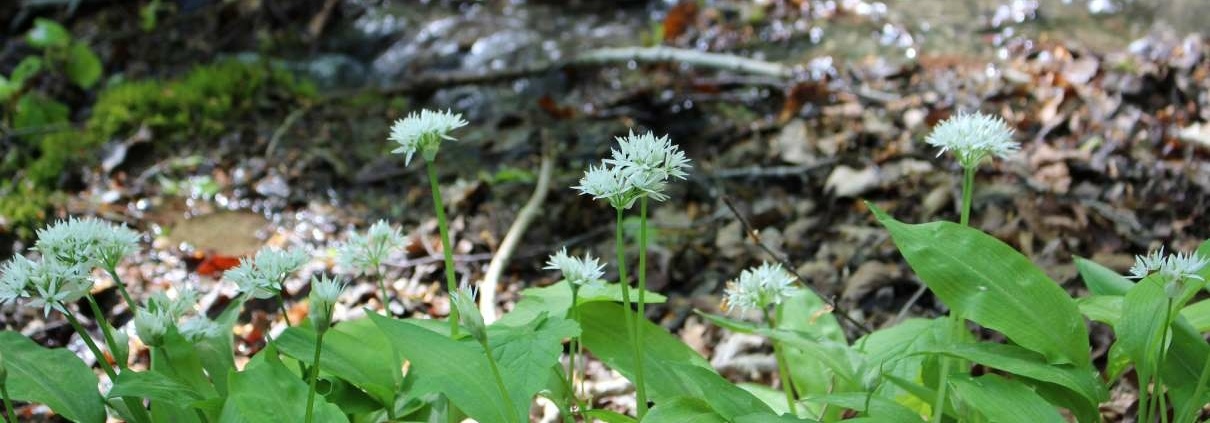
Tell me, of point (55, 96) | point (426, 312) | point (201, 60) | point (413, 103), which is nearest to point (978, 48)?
point (413, 103)

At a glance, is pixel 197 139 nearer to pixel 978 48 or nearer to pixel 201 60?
pixel 201 60

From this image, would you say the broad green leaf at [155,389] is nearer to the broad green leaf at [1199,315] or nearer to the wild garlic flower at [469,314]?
the wild garlic flower at [469,314]

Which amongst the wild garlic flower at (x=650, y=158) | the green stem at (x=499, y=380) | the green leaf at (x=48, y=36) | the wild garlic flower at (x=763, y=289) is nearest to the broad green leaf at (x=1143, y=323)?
the wild garlic flower at (x=763, y=289)

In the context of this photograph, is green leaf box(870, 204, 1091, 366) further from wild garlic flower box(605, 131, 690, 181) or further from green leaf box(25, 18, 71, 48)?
green leaf box(25, 18, 71, 48)

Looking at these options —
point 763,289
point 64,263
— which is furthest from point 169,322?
point 763,289

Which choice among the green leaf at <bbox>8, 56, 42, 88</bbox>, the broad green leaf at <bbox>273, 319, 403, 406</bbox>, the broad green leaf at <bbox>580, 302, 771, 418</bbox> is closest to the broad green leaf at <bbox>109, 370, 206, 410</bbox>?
the broad green leaf at <bbox>273, 319, 403, 406</bbox>
